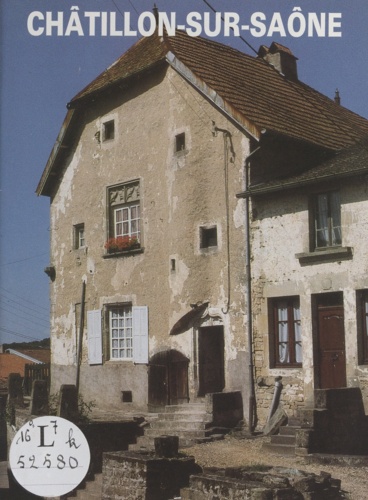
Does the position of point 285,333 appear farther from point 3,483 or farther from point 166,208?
point 3,483

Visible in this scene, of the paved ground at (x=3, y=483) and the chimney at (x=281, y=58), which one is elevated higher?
the chimney at (x=281, y=58)

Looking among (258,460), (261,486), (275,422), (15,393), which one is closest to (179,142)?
(275,422)

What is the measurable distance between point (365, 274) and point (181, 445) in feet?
16.4

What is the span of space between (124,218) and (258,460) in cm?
934

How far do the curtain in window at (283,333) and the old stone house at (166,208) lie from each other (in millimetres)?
750

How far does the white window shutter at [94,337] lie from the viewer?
20859 mm

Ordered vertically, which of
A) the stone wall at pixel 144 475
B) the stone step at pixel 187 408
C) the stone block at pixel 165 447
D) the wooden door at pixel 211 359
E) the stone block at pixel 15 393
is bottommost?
the stone wall at pixel 144 475

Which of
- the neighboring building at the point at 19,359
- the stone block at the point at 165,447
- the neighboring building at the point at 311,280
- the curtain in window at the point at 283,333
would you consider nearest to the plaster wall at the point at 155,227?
the neighboring building at the point at 311,280

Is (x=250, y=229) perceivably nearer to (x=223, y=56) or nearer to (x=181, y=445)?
(x=181, y=445)

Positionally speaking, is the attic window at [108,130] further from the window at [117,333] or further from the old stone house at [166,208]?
the window at [117,333]

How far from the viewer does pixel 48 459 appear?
454 inches

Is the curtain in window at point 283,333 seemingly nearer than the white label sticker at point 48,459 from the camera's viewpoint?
No

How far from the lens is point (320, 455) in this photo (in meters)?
12.9

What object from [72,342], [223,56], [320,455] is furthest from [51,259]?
[320,455]
